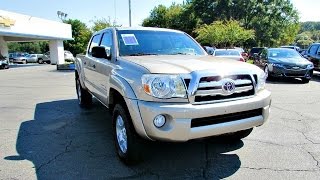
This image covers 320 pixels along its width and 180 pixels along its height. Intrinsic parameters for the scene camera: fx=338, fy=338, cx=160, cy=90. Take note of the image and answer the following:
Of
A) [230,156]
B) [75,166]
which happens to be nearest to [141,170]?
[75,166]

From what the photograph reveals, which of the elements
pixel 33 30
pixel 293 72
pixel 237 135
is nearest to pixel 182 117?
pixel 237 135

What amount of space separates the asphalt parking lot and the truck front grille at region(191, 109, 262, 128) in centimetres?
66

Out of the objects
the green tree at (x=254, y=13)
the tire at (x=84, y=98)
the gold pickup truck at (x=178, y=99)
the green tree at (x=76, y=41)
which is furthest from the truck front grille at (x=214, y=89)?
the green tree at (x=76, y=41)

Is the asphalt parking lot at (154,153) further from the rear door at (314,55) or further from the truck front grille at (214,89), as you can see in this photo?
the rear door at (314,55)

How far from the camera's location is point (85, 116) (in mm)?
7562

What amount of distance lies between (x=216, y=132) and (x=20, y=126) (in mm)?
4506

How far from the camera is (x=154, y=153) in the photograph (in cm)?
489

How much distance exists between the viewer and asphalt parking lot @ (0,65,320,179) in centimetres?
420

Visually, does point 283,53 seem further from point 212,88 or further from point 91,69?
point 212,88

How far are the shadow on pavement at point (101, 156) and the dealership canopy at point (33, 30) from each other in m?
26.8

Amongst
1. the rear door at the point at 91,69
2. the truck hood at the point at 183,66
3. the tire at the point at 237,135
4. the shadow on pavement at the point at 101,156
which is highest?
the truck hood at the point at 183,66

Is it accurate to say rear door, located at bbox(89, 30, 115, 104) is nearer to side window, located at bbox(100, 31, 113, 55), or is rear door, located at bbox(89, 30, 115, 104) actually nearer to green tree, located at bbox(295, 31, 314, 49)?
side window, located at bbox(100, 31, 113, 55)

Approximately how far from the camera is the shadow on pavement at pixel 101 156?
165 inches

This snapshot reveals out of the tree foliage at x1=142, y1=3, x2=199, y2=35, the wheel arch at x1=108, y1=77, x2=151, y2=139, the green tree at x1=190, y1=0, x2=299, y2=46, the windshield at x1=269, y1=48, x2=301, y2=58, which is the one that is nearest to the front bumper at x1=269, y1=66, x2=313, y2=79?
the windshield at x1=269, y1=48, x2=301, y2=58
